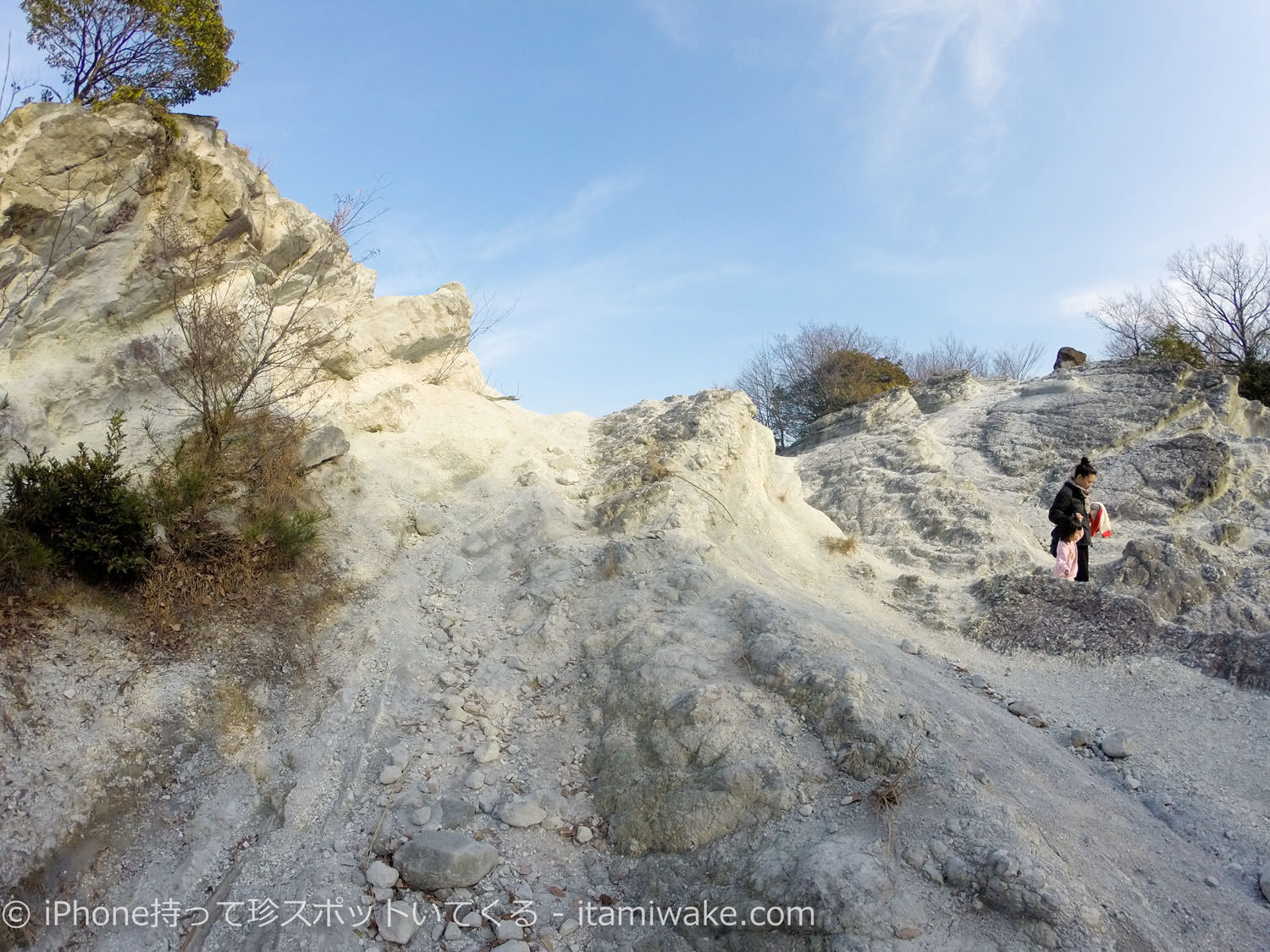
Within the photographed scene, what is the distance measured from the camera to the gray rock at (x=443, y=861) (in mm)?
5047

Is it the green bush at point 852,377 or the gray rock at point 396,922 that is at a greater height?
the green bush at point 852,377

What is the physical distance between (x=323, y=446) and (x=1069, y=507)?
984 centimetres

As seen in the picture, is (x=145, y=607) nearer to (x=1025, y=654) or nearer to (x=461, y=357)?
(x=461, y=357)

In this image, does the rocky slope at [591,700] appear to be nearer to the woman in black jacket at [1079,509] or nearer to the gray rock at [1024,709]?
the gray rock at [1024,709]

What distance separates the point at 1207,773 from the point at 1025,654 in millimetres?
2400

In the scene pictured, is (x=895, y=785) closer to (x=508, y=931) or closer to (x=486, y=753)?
(x=508, y=931)

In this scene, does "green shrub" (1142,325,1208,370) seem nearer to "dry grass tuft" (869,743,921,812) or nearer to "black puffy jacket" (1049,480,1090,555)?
"black puffy jacket" (1049,480,1090,555)

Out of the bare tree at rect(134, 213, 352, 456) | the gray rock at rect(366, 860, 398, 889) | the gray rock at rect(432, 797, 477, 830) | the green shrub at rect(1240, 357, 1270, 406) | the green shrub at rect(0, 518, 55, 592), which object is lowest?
the gray rock at rect(366, 860, 398, 889)

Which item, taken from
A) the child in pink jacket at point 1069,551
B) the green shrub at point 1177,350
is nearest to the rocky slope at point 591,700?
the child in pink jacket at point 1069,551

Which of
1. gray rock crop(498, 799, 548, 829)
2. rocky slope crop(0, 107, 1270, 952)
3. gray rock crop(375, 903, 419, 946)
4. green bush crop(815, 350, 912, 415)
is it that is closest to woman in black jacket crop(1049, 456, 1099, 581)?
rocky slope crop(0, 107, 1270, 952)

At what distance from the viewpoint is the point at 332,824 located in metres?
5.59

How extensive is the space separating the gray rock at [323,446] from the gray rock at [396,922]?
603 cm

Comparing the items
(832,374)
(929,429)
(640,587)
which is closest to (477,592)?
(640,587)

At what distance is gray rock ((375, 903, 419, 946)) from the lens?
4.73m
